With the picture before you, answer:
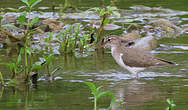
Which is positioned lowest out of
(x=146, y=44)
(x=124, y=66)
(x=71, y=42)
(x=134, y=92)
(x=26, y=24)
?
(x=134, y=92)

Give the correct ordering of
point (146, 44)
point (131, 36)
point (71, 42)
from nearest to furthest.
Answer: point (71, 42), point (146, 44), point (131, 36)

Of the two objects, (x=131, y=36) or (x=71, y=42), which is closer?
(x=71, y=42)

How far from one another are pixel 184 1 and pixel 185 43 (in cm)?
607

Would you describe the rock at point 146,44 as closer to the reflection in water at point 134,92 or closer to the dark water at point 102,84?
the dark water at point 102,84

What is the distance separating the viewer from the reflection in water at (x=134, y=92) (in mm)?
8028

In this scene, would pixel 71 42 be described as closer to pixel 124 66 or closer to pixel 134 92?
pixel 124 66

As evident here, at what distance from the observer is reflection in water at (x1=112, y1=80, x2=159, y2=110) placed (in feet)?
26.3

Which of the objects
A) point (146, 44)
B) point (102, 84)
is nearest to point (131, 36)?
point (146, 44)

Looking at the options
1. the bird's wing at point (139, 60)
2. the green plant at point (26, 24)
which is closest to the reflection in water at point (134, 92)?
the bird's wing at point (139, 60)

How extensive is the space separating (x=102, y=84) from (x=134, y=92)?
77cm

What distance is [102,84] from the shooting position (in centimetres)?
934

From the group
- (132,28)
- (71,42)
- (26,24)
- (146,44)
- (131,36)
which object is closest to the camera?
(26,24)

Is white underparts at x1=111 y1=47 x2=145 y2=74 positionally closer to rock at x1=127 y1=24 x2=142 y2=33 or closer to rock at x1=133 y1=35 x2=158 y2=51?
rock at x1=133 y1=35 x2=158 y2=51

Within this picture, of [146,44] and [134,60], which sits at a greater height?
[146,44]
